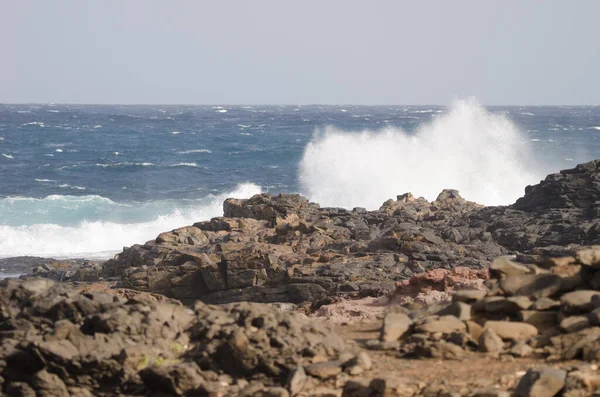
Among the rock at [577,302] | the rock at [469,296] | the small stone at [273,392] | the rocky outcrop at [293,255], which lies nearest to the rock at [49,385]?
the small stone at [273,392]

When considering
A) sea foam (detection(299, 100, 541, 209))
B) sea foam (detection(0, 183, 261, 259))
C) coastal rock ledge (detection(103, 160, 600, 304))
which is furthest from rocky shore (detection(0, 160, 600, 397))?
sea foam (detection(299, 100, 541, 209))

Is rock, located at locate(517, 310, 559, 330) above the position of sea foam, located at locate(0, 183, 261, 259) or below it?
above

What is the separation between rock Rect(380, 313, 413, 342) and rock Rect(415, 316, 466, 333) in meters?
0.22

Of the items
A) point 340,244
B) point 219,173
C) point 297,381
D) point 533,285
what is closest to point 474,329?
point 533,285

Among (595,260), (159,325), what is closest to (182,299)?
(159,325)

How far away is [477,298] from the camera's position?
10336 mm

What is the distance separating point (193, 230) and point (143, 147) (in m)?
52.7

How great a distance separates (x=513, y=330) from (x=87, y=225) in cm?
3085

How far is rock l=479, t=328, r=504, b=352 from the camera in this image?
9.35 metres

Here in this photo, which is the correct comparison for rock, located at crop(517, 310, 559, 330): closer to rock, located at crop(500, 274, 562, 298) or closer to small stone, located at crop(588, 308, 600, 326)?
rock, located at crop(500, 274, 562, 298)

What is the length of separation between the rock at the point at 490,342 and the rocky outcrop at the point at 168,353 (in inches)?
47.2

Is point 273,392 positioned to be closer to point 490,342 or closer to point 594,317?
point 490,342

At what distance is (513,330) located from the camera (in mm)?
9633

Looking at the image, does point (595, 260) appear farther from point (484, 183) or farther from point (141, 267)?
point (484, 183)
